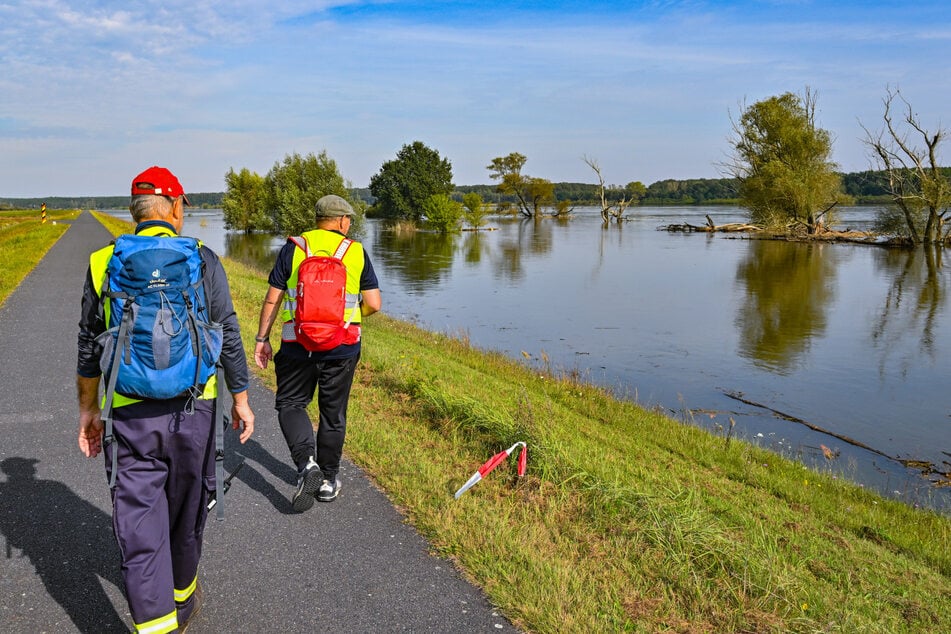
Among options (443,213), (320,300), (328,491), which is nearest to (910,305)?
(328,491)

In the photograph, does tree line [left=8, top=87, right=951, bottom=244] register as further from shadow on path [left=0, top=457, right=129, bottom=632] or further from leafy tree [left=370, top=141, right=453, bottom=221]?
shadow on path [left=0, top=457, right=129, bottom=632]

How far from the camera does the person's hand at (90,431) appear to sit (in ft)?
10.3

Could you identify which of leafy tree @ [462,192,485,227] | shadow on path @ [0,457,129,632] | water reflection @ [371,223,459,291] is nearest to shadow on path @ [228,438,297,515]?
shadow on path @ [0,457,129,632]

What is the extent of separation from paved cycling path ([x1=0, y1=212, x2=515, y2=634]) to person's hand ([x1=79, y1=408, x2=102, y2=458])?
902 millimetres

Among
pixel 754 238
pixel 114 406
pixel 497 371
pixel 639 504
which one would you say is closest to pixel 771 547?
pixel 639 504

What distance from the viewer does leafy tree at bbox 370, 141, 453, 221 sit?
7656cm

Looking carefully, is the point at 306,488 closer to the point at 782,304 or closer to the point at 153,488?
the point at 153,488

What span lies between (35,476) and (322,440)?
2.20 meters

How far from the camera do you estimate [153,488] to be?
9.96 ft

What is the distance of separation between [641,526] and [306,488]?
2.24m

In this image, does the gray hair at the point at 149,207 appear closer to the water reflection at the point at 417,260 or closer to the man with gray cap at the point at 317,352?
the man with gray cap at the point at 317,352

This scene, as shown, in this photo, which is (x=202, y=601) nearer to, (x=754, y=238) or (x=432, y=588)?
(x=432, y=588)

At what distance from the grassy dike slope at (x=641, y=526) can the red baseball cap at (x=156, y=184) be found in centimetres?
253

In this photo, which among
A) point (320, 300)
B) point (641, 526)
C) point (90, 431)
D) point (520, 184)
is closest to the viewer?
point (90, 431)
